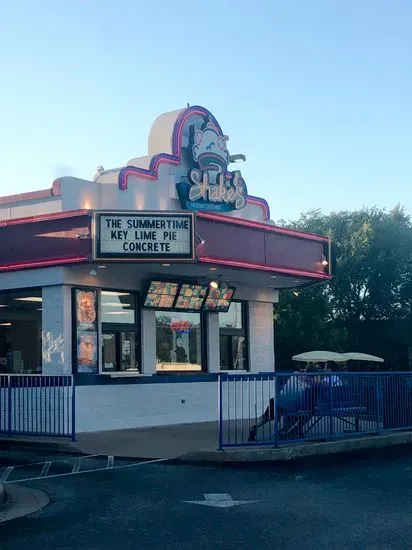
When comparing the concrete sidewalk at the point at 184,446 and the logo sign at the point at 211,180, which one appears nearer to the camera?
the concrete sidewalk at the point at 184,446

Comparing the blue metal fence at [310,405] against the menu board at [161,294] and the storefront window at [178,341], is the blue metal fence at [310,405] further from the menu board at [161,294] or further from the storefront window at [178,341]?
the menu board at [161,294]

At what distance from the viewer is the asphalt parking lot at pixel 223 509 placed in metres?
8.31

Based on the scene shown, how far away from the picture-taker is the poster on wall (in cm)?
1924

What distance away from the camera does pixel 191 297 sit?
22.3m

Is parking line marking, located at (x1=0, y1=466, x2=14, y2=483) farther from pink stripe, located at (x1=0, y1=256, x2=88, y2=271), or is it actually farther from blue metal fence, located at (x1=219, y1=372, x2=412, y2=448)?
pink stripe, located at (x1=0, y1=256, x2=88, y2=271)

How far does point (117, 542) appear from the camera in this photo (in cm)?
825

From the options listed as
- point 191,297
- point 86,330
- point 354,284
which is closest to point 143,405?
point 86,330

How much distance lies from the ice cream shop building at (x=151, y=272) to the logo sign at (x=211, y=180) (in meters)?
0.03

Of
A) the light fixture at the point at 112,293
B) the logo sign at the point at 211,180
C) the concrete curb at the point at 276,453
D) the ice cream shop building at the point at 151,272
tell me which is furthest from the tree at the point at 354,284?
the concrete curb at the point at 276,453

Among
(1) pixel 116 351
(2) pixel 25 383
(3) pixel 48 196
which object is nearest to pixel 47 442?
(2) pixel 25 383

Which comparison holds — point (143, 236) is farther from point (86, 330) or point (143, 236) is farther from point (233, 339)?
point (233, 339)

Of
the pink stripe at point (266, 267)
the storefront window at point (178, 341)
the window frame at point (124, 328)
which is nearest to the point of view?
the pink stripe at point (266, 267)

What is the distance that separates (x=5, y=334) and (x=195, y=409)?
23.6 ft

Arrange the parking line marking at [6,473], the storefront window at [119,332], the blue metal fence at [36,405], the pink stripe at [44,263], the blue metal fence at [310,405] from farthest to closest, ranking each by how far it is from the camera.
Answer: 1. the storefront window at [119,332]
2. the pink stripe at [44,263]
3. the blue metal fence at [36,405]
4. the blue metal fence at [310,405]
5. the parking line marking at [6,473]
